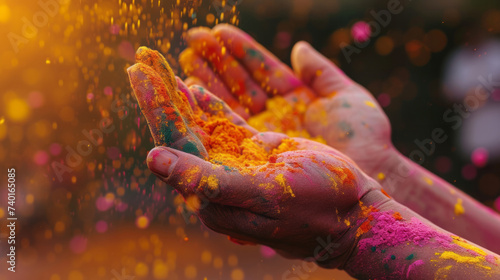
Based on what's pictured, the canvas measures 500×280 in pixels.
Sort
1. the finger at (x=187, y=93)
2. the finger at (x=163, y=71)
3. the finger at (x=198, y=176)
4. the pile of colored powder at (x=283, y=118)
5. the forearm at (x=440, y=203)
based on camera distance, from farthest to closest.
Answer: the pile of colored powder at (x=283, y=118), the forearm at (x=440, y=203), the finger at (x=187, y=93), the finger at (x=163, y=71), the finger at (x=198, y=176)

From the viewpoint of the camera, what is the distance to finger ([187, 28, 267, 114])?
112 centimetres

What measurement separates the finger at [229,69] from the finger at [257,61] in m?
0.02

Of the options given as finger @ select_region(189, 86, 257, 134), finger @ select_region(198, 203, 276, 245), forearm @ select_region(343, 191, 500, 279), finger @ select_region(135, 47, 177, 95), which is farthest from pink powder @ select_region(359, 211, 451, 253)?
finger @ select_region(135, 47, 177, 95)

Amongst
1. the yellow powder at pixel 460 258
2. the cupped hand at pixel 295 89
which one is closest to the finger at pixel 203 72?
the cupped hand at pixel 295 89

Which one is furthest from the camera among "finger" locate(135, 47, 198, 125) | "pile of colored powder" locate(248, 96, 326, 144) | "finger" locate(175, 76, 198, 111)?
"pile of colored powder" locate(248, 96, 326, 144)

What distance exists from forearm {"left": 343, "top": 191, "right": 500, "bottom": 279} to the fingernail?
0.38m

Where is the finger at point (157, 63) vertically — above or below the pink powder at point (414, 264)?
above

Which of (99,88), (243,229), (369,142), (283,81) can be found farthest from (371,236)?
(99,88)

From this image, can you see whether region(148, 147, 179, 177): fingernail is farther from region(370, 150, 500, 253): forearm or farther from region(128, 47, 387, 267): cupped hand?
region(370, 150, 500, 253): forearm

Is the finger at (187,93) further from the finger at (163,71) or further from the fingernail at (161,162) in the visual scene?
the fingernail at (161,162)

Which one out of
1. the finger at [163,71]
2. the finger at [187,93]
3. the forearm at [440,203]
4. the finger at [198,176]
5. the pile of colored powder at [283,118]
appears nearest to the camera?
the finger at [198,176]

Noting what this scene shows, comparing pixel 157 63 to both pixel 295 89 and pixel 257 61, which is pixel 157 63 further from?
pixel 295 89

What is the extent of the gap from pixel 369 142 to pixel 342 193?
0.58 m

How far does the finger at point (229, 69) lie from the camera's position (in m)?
1.12
